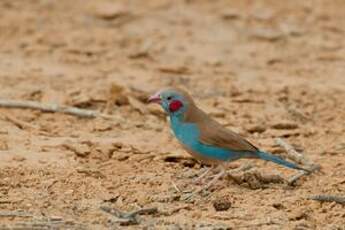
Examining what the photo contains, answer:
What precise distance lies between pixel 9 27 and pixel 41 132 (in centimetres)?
358

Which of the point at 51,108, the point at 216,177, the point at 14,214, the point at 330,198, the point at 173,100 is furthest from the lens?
the point at 51,108

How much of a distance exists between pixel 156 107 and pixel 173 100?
1768 mm

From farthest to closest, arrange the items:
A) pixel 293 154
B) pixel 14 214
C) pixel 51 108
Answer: pixel 51 108 → pixel 293 154 → pixel 14 214

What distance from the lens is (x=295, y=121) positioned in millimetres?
9680

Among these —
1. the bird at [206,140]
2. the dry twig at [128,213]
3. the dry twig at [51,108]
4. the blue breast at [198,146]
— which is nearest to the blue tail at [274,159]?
the bird at [206,140]

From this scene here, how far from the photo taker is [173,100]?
7.89m

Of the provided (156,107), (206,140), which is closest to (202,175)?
(206,140)

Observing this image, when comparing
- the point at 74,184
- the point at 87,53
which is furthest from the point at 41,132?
the point at 87,53

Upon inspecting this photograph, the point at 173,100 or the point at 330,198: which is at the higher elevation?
the point at 173,100

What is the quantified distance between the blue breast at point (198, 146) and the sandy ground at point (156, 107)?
20cm

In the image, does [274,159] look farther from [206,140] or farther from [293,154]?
[293,154]

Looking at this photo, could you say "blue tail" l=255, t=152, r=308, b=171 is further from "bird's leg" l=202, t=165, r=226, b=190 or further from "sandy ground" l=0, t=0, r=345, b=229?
"bird's leg" l=202, t=165, r=226, b=190

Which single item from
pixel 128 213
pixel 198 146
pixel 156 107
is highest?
pixel 198 146

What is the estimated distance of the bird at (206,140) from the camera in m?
7.65
